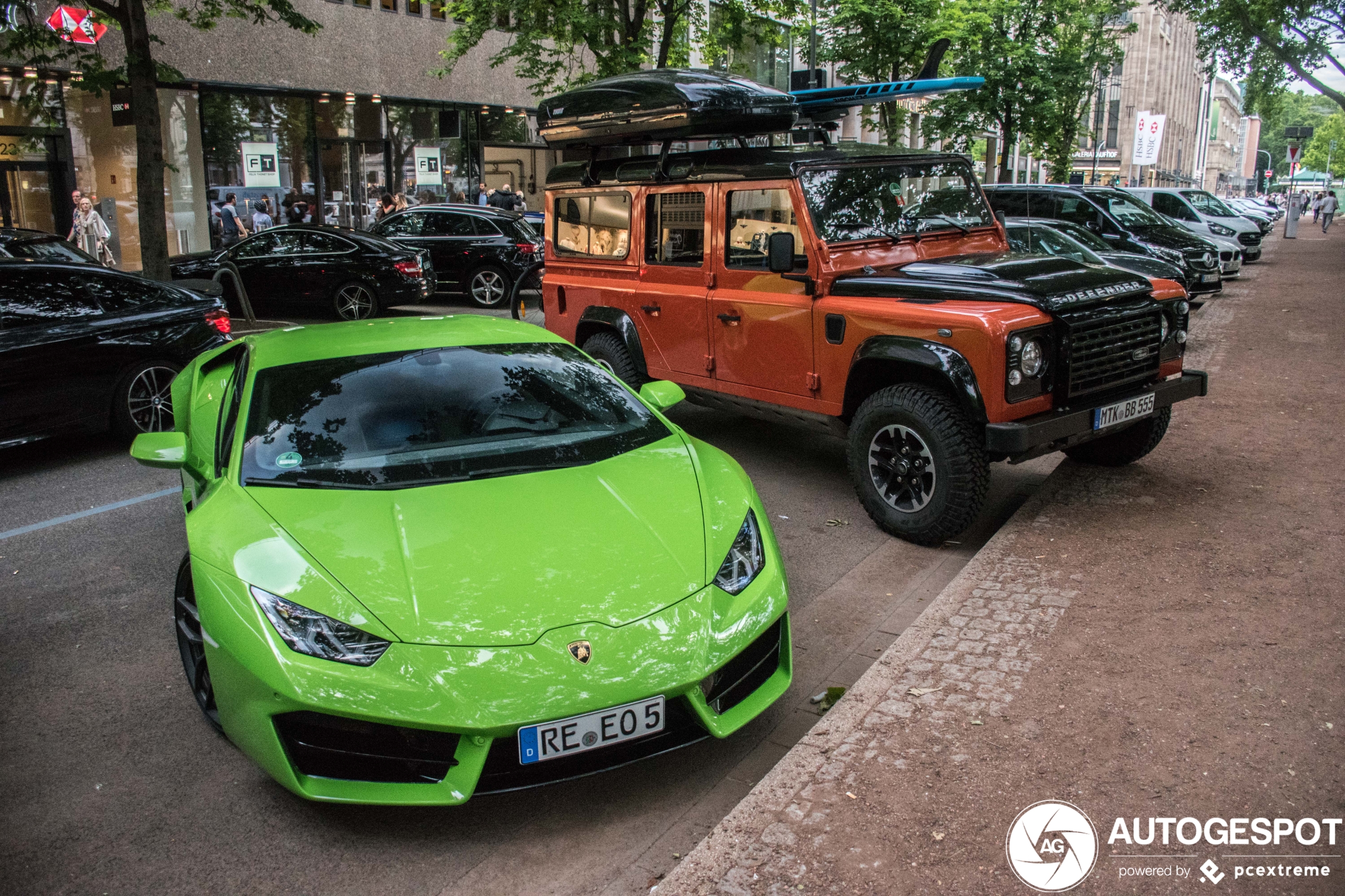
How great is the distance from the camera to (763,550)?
149 inches

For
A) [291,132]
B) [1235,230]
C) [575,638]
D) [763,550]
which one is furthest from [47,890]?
[1235,230]

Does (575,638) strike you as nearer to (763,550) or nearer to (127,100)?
(763,550)

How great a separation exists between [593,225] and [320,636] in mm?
5591

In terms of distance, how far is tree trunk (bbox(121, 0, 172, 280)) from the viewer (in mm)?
13055

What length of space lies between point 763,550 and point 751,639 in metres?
0.46

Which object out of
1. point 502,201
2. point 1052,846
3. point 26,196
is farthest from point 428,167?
point 1052,846

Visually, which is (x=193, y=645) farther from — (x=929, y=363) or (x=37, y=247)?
(x=37, y=247)

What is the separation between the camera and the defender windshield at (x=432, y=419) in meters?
3.92

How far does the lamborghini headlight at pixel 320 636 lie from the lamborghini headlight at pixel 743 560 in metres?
1.13

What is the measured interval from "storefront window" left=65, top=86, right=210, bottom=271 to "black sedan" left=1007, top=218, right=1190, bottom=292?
15432mm

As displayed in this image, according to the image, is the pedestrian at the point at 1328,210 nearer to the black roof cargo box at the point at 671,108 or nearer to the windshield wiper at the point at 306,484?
the black roof cargo box at the point at 671,108

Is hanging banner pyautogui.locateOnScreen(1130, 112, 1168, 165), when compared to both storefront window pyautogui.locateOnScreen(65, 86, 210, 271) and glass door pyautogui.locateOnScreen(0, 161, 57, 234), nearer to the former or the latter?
storefront window pyautogui.locateOnScreen(65, 86, 210, 271)

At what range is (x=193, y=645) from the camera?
3.84 m

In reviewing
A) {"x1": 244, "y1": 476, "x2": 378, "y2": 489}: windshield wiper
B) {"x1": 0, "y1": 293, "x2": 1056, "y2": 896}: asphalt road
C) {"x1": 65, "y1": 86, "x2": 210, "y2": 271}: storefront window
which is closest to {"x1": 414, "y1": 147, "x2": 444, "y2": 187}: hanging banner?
{"x1": 65, "y1": 86, "x2": 210, "y2": 271}: storefront window
